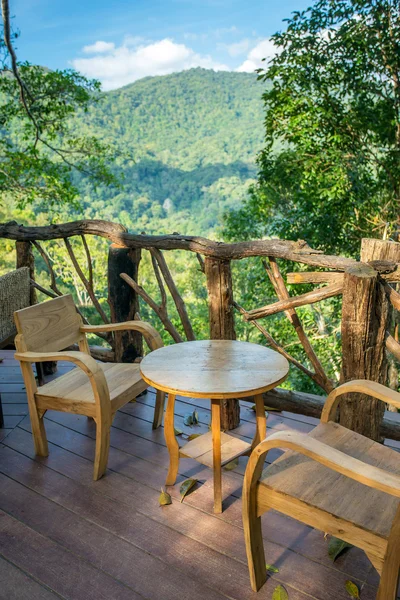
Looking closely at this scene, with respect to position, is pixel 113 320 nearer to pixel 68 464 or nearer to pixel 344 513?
pixel 68 464

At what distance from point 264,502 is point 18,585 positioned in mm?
837

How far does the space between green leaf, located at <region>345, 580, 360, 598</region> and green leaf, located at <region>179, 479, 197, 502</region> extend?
700 mm

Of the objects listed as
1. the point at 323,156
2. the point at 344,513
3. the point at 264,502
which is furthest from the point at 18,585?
the point at 323,156

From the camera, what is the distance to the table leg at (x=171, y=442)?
2.00 m

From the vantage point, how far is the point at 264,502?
1.46m

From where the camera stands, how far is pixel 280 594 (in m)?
1.50

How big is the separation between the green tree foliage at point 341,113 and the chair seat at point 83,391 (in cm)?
479

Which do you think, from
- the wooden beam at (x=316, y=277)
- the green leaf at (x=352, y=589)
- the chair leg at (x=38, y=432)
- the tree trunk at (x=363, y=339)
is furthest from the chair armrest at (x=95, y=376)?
the green leaf at (x=352, y=589)

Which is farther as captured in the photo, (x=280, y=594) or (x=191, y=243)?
(x=191, y=243)

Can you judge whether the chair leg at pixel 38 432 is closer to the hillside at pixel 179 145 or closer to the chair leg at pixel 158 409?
the chair leg at pixel 158 409

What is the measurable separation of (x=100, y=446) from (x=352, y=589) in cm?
111

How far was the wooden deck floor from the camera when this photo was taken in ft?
5.09

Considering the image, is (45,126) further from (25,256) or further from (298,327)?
(298,327)

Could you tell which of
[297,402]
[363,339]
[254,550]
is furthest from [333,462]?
[297,402]
